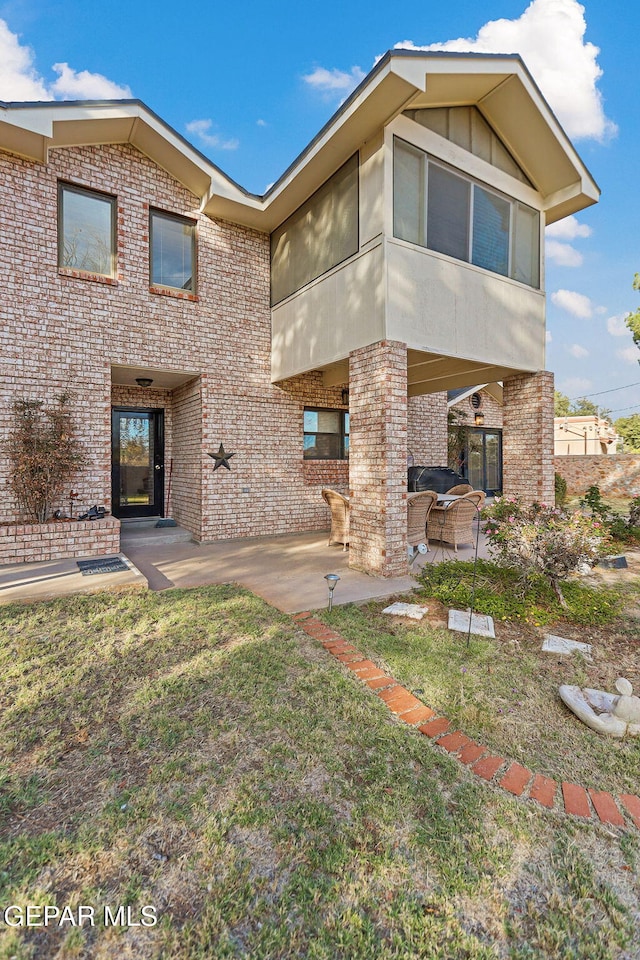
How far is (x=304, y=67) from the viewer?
11227 mm

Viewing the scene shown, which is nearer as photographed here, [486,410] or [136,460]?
[136,460]

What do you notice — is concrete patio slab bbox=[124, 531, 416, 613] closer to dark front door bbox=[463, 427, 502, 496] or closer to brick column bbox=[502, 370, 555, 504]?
brick column bbox=[502, 370, 555, 504]

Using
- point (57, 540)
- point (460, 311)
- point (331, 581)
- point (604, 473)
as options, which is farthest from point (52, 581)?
point (604, 473)

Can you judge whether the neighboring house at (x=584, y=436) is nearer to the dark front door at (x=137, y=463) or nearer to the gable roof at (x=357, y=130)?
the gable roof at (x=357, y=130)

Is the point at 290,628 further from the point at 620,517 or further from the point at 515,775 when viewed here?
the point at 620,517

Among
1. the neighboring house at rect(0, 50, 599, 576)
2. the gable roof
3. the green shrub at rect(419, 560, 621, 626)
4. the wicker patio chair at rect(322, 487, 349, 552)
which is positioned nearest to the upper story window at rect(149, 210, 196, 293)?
the neighboring house at rect(0, 50, 599, 576)

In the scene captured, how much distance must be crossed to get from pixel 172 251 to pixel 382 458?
5.41 metres

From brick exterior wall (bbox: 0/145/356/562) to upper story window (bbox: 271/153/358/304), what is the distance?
53 cm

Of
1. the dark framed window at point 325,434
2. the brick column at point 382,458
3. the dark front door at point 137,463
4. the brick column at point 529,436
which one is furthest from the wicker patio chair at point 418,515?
Answer: the dark front door at point 137,463

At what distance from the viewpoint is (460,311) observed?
21.0 feet

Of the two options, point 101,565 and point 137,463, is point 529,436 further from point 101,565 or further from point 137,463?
point 137,463

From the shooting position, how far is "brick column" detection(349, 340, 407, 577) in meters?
5.52

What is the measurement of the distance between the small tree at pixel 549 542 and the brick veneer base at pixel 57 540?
519 centimetres

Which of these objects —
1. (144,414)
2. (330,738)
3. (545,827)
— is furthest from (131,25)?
(545,827)
